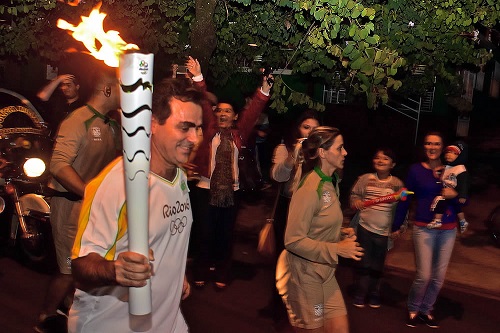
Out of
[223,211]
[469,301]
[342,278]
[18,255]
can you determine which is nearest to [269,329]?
[223,211]

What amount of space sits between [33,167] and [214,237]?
2.48m

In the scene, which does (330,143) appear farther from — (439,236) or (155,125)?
(439,236)

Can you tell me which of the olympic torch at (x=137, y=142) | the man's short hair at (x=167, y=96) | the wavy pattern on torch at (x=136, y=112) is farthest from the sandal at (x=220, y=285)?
the wavy pattern on torch at (x=136, y=112)

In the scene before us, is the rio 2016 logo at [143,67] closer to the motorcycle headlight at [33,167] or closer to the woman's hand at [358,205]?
the woman's hand at [358,205]

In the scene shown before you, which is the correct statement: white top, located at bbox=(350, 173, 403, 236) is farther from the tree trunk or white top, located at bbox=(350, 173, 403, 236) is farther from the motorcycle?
the motorcycle

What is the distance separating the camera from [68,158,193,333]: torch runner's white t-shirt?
9.14 ft

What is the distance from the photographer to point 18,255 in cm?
841

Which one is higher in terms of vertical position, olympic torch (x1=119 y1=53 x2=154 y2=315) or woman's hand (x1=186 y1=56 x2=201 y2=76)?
woman's hand (x1=186 y1=56 x2=201 y2=76)

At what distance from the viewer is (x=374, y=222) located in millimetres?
7027

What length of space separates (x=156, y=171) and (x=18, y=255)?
6036mm

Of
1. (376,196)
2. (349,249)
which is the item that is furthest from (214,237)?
(349,249)

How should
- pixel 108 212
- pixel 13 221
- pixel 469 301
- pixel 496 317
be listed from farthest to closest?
pixel 13 221 < pixel 469 301 < pixel 496 317 < pixel 108 212

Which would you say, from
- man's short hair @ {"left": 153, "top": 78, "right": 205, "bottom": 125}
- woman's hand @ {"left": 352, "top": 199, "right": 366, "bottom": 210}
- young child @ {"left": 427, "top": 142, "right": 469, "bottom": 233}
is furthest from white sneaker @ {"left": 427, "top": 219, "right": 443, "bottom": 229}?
man's short hair @ {"left": 153, "top": 78, "right": 205, "bottom": 125}

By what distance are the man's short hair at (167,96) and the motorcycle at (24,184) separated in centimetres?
511
